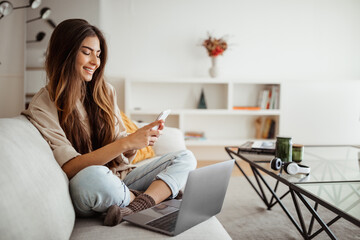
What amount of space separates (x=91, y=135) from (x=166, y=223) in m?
0.67

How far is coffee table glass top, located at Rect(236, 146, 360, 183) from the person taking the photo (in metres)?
1.49

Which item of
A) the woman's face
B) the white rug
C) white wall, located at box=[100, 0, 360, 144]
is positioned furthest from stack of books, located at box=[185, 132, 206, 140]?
the woman's face

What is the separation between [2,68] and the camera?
356 cm

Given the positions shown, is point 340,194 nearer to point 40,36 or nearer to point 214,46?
point 214,46

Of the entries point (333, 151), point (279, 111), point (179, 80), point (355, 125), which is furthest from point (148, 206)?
point (355, 125)

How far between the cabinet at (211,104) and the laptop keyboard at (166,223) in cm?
282

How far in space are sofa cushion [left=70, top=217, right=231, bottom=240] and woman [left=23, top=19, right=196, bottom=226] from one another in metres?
0.04

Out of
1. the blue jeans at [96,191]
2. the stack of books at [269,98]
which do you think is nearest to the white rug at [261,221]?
the blue jeans at [96,191]

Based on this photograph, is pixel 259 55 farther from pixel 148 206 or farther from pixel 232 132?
pixel 148 206

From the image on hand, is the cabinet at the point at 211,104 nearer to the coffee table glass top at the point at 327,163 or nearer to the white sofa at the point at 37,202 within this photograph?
the coffee table glass top at the point at 327,163

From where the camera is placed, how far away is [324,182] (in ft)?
4.56

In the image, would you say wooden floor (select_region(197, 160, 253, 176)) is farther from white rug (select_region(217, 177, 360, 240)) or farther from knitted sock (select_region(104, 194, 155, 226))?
knitted sock (select_region(104, 194, 155, 226))

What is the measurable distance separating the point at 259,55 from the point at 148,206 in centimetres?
337

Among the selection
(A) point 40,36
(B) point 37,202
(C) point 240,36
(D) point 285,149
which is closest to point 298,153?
(D) point 285,149
